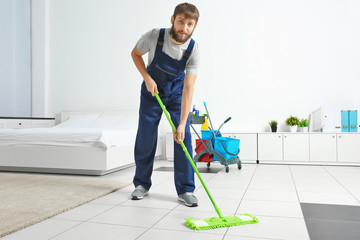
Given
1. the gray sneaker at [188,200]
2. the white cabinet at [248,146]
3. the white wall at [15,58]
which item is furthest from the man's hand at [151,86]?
the white wall at [15,58]

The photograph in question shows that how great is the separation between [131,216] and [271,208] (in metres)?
0.84

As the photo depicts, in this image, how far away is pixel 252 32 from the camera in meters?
4.70

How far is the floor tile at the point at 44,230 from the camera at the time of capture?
1438mm

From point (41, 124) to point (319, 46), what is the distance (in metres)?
4.28

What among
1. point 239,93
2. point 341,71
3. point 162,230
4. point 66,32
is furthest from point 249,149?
point 66,32

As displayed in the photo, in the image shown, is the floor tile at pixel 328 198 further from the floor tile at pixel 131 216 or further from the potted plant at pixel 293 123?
the potted plant at pixel 293 123

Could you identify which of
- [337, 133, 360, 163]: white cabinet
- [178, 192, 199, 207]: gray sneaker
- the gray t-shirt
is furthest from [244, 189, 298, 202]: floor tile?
[337, 133, 360, 163]: white cabinet

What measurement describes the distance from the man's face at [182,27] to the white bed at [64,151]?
1576 mm

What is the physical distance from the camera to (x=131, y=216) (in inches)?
69.4

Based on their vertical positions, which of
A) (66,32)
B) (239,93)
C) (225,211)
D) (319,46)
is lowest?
(225,211)

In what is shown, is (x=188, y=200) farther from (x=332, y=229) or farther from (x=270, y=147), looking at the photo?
(x=270, y=147)

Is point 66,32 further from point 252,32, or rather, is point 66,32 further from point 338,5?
point 338,5

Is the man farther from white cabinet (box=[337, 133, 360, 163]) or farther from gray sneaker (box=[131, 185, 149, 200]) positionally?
white cabinet (box=[337, 133, 360, 163])

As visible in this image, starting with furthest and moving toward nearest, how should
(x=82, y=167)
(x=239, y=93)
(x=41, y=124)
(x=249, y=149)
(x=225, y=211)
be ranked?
(x=41, y=124) < (x=239, y=93) < (x=249, y=149) < (x=82, y=167) < (x=225, y=211)
